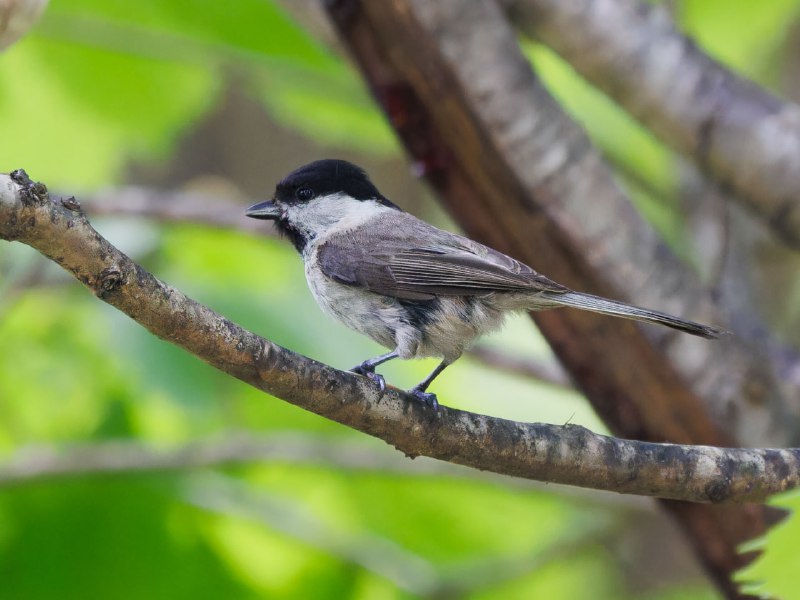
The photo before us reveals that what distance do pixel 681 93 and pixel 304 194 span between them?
4.28 ft

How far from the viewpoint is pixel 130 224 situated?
4203mm

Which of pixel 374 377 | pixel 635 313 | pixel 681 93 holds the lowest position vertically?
pixel 374 377

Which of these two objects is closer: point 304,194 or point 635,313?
point 635,313

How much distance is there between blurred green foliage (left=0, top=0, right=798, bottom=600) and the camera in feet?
11.8

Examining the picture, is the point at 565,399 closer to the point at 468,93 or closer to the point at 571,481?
the point at 468,93

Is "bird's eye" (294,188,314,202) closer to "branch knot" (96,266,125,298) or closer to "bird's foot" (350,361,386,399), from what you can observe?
"bird's foot" (350,361,386,399)

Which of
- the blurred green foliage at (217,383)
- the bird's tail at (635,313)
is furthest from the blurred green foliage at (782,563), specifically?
the blurred green foliage at (217,383)

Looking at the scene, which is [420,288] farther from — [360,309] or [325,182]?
[325,182]

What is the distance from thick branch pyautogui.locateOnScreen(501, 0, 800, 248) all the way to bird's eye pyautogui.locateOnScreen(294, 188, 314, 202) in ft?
3.04

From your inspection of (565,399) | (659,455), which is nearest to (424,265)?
(659,455)

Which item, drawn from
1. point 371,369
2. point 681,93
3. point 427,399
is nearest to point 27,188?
point 427,399

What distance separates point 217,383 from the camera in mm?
3617

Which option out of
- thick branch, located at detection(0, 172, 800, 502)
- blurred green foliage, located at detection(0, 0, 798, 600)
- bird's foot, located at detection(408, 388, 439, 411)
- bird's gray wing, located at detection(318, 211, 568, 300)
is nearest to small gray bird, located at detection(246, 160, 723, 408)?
bird's gray wing, located at detection(318, 211, 568, 300)

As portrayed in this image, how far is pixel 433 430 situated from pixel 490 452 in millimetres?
144
